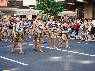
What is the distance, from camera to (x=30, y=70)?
13859mm

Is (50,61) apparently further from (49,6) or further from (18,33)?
(49,6)

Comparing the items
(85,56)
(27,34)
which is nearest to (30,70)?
(85,56)

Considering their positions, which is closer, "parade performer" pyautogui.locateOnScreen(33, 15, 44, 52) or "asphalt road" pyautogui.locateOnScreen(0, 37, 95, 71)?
"asphalt road" pyautogui.locateOnScreen(0, 37, 95, 71)

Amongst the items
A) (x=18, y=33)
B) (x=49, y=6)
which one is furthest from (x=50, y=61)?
(x=49, y=6)

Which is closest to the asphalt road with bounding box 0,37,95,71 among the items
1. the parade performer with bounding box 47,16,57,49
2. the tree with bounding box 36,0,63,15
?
the parade performer with bounding box 47,16,57,49

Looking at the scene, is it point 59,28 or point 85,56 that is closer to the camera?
point 85,56

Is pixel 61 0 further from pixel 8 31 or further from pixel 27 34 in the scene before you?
pixel 8 31

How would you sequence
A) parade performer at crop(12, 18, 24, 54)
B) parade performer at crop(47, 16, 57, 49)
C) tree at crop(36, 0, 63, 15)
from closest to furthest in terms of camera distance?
parade performer at crop(12, 18, 24, 54), parade performer at crop(47, 16, 57, 49), tree at crop(36, 0, 63, 15)

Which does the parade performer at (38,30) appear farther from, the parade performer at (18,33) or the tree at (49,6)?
the tree at (49,6)

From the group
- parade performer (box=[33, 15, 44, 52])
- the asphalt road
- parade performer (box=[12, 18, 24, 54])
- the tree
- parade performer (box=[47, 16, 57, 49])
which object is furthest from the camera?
the tree

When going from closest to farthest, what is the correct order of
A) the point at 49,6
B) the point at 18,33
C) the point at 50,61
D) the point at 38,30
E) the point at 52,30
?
the point at 50,61, the point at 18,33, the point at 38,30, the point at 52,30, the point at 49,6

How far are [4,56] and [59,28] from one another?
6.10m

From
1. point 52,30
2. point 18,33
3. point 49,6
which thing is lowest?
point 52,30

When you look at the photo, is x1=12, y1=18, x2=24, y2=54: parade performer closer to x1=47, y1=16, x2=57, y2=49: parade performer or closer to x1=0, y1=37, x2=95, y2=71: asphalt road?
x1=0, y1=37, x2=95, y2=71: asphalt road
